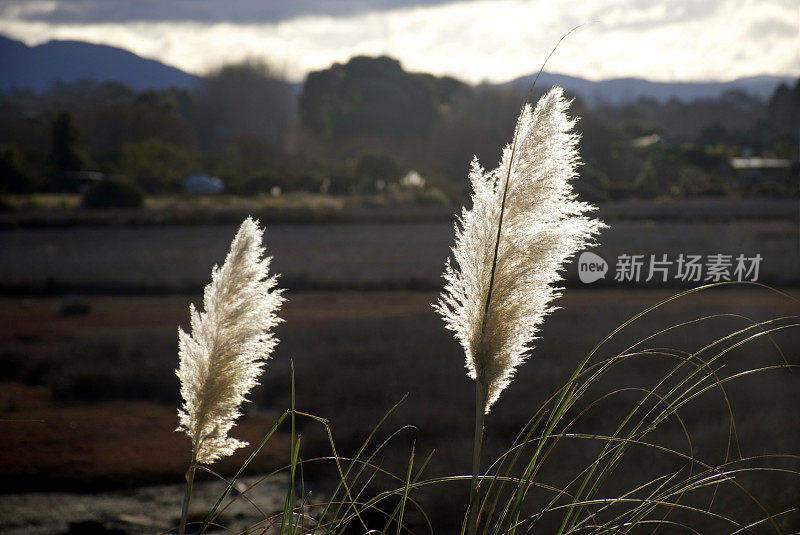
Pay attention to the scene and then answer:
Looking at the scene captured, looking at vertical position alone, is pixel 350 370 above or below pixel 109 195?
below

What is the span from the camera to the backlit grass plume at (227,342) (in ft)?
4.35

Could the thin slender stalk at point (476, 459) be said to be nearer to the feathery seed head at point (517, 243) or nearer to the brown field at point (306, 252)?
the feathery seed head at point (517, 243)

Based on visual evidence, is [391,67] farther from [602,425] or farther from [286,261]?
[602,425]

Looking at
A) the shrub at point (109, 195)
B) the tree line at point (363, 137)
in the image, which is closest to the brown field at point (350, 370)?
the tree line at point (363, 137)

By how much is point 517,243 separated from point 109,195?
67.2ft

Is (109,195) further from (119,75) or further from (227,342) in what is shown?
(119,75)

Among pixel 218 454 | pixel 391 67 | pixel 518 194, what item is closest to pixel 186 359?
pixel 218 454

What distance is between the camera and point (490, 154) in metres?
25.9

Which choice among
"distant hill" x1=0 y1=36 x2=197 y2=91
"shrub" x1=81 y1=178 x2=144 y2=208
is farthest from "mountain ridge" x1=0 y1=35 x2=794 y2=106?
"shrub" x1=81 y1=178 x2=144 y2=208

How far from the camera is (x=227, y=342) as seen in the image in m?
1.33

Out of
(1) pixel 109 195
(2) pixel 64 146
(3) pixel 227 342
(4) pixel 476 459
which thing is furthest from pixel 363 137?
(4) pixel 476 459

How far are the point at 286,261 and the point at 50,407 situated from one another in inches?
273

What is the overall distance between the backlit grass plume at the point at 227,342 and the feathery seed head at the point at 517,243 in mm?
398

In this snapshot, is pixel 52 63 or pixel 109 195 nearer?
pixel 109 195
